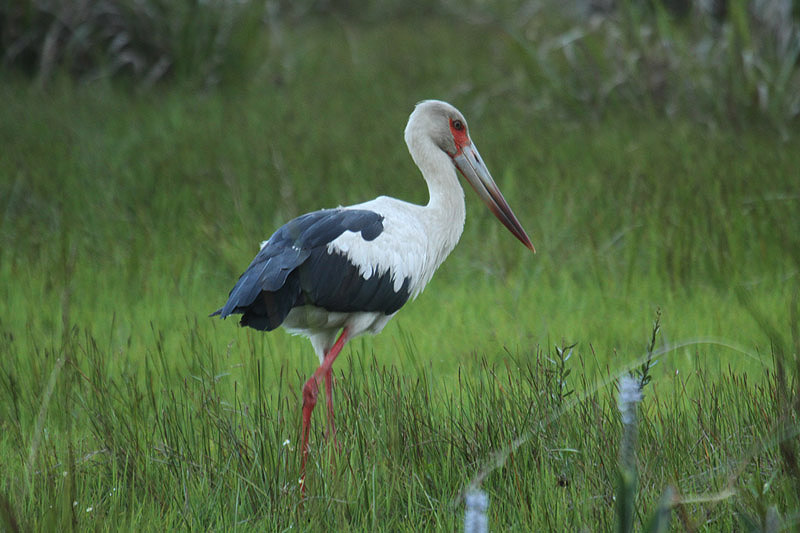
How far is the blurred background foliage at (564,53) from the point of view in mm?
7586

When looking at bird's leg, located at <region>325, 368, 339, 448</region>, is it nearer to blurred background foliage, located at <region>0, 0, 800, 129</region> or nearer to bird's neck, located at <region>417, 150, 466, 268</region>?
bird's neck, located at <region>417, 150, 466, 268</region>

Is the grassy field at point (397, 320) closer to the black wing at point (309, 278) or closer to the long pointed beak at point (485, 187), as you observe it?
the black wing at point (309, 278)

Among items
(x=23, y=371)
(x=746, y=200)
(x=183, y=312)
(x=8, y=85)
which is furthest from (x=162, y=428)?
(x=8, y=85)

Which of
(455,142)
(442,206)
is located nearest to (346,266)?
(442,206)

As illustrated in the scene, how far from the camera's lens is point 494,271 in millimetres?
5469

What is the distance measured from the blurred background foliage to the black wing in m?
4.84

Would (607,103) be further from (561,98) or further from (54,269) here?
(54,269)

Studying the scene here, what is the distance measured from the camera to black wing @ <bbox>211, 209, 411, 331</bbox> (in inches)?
129

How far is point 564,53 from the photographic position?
9.57m

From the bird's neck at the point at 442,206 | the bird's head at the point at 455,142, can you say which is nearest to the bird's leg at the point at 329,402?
the bird's neck at the point at 442,206

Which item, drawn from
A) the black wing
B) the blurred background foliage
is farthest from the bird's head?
the blurred background foliage

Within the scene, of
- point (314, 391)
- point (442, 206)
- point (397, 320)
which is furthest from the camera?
point (397, 320)

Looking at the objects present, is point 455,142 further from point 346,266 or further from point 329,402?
point 329,402

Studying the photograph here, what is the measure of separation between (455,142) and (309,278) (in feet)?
3.69
